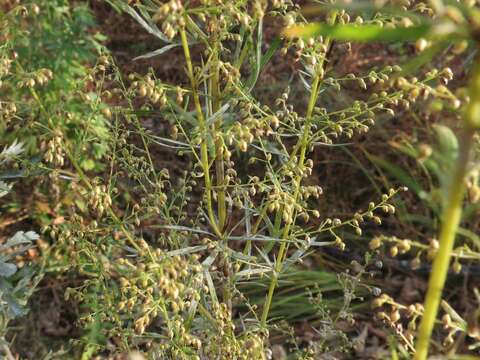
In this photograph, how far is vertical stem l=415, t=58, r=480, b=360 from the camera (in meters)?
0.76

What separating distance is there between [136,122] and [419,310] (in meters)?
0.96

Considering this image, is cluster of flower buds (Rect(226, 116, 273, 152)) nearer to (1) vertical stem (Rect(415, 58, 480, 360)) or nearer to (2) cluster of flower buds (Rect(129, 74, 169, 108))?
(2) cluster of flower buds (Rect(129, 74, 169, 108))

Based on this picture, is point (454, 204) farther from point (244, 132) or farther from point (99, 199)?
point (99, 199)

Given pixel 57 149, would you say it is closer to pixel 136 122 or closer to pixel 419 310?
pixel 136 122

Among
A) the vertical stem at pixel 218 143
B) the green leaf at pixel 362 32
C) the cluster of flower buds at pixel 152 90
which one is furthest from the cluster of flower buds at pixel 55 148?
the green leaf at pixel 362 32

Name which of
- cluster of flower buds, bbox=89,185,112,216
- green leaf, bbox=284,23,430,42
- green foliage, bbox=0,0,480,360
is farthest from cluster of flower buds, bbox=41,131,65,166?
green leaf, bbox=284,23,430,42

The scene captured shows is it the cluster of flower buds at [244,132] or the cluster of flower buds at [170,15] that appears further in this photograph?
the cluster of flower buds at [244,132]

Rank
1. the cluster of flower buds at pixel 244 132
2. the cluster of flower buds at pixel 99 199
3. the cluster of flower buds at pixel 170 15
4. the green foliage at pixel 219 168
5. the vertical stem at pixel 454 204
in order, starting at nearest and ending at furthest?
the vertical stem at pixel 454 204 < the cluster of flower buds at pixel 170 15 < the green foliage at pixel 219 168 < the cluster of flower buds at pixel 244 132 < the cluster of flower buds at pixel 99 199

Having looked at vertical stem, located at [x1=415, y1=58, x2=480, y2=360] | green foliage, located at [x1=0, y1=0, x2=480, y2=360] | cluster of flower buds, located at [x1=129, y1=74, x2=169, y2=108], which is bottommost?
green foliage, located at [x1=0, y1=0, x2=480, y2=360]

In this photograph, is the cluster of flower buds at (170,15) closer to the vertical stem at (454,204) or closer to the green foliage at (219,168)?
the green foliage at (219,168)

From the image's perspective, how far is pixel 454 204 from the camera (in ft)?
2.68

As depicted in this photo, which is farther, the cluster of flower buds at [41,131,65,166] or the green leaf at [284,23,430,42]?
the cluster of flower buds at [41,131,65,166]

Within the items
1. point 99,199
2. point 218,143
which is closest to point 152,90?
point 218,143

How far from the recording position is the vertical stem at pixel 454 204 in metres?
0.76
